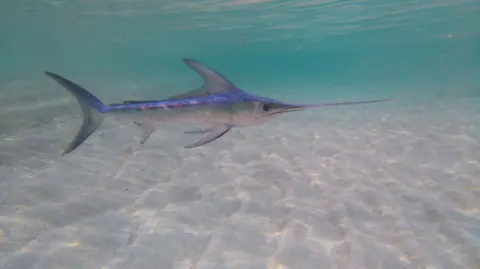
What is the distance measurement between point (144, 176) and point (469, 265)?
5.47 meters

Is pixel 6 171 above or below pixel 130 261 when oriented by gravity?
above

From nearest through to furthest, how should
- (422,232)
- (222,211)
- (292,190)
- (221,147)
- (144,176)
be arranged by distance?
(422,232), (222,211), (292,190), (144,176), (221,147)

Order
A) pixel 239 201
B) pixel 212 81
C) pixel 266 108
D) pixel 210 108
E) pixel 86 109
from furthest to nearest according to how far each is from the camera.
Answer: pixel 239 201 → pixel 86 109 → pixel 212 81 → pixel 210 108 → pixel 266 108

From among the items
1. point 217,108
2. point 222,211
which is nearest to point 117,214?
point 222,211

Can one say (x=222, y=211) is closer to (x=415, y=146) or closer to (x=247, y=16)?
(x=415, y=146)

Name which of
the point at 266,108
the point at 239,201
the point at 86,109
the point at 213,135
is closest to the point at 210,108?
the point at 213,135

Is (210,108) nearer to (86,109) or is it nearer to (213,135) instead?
(213,135)

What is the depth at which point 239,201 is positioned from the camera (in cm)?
573

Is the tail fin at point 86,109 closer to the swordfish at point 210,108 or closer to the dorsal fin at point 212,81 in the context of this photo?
the swordfish at point 210,108

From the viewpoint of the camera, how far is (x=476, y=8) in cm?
2877

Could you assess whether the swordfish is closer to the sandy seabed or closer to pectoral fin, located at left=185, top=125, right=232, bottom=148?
pectoral fin, located at left=185, top=125, right=232, bottom=148

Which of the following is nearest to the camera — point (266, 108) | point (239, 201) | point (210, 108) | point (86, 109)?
point (266, 108)

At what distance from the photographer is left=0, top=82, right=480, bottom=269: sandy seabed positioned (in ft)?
14.1

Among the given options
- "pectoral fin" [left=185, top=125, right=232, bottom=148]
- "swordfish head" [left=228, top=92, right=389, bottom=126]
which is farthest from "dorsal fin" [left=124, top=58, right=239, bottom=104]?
"pectoral fin" [left=185, top=125, right=232, bottom=148]
